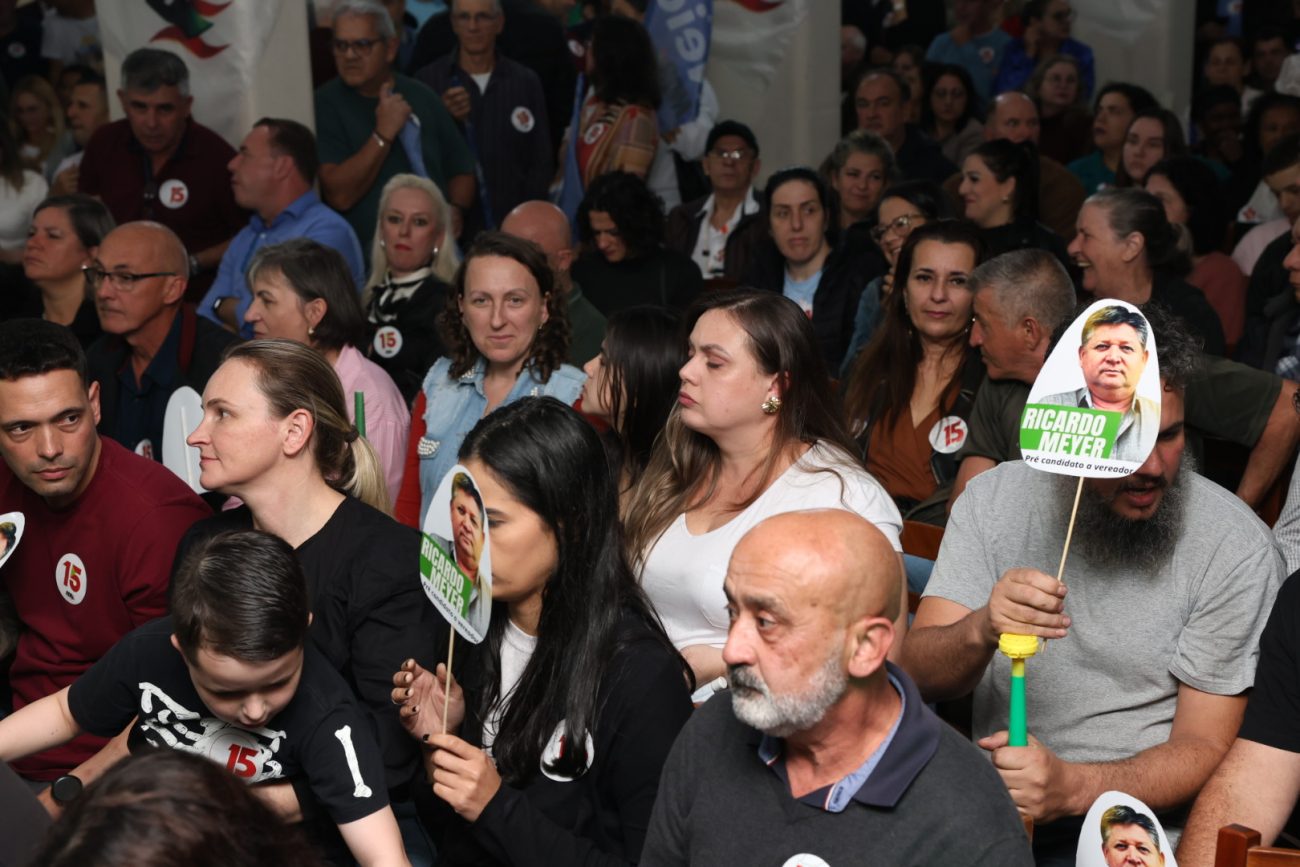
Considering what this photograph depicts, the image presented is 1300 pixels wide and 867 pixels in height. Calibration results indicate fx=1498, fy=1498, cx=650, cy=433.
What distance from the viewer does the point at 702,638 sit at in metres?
3.13

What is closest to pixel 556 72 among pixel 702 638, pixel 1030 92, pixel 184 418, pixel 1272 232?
pixel 1030 92

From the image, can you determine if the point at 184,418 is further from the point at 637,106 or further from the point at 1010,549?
the point at 637,106

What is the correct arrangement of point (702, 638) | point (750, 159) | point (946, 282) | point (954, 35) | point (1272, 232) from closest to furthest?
point (702, 638) < point (946, 282) < point (1272, 232) < point (750, 159) < point (954, 35)

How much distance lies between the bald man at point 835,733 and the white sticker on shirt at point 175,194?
5.07 m

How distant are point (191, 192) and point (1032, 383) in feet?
13.2

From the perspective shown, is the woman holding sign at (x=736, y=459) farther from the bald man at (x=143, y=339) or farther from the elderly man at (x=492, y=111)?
the elderly man at (x=492, y=111)

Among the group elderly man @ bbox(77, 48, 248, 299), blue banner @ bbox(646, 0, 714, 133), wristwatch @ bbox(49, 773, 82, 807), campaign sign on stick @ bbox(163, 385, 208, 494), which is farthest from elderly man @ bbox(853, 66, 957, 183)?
wristwatch @ bbox(49, 773, 82, 807)

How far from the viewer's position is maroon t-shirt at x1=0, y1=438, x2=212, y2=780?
3178 millimetres

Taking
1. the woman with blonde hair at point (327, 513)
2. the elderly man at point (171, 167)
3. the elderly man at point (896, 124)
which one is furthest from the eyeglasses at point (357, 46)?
the woman with blonde hair at point (327, 513)

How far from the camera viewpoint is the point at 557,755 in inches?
94.0

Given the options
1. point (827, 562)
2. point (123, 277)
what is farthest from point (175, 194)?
point (827, 562)

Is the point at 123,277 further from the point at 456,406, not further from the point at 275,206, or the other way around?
the point at 275,206

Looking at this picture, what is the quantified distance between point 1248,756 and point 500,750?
3.91ft

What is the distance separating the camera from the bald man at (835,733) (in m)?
1.86
